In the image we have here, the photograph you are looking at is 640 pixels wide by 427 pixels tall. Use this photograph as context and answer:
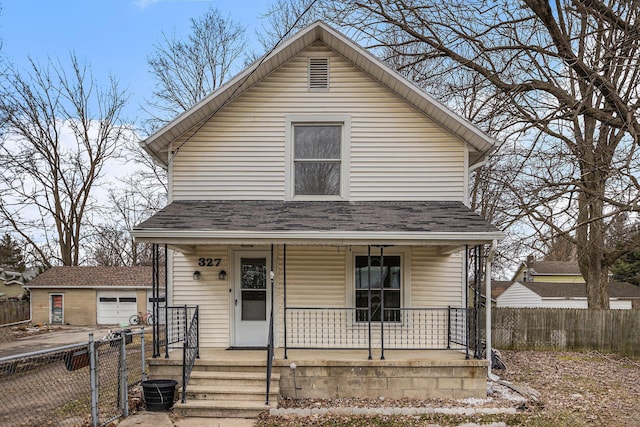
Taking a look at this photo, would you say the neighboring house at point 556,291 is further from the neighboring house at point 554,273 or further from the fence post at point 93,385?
the fence post at point 93,385

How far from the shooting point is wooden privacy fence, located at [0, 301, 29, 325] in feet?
84.8

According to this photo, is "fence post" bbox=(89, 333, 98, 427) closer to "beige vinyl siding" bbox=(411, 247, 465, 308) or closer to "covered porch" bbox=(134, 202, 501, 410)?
"covered porch" bbox=(134, 202, 501, 410)

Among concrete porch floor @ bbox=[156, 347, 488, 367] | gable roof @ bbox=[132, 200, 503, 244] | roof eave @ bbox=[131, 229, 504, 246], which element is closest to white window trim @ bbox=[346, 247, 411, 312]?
gable roof @ bbox=[132, 200, 503, 244]

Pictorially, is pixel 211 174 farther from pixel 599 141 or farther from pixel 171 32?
pixel 171 32

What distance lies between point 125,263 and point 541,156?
33.8m

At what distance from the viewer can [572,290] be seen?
29625mm

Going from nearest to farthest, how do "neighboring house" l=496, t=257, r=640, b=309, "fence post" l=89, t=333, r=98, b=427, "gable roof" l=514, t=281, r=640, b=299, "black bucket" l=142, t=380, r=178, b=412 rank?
"fence post" l=89, t=333, r=98, b=427 < "black bucket" l=142, t=380, r=178, b=412 < "gable roof" l=514, t=281, r=640, b=299 < "neighboring house" l=496, t=257, r=640, b=309

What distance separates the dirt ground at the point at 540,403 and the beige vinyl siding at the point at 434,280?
1778mm

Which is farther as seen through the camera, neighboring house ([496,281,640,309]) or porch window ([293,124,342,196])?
neighboring house ([496,281,640,309])

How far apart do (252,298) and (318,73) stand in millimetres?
4758

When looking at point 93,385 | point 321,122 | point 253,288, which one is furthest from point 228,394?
point 321,122

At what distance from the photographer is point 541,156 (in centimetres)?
1009

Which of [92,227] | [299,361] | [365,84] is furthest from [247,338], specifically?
[92,227]

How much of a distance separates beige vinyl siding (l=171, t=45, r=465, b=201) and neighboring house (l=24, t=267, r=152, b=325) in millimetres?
18492
